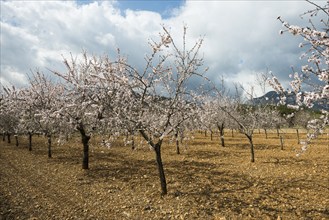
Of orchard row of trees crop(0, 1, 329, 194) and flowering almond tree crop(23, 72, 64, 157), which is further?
flowering almond tree crop(23, 72, 64, 157)

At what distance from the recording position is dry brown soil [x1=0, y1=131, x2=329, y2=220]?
451 inches

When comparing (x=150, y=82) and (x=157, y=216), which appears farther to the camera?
(x=150, y=82)

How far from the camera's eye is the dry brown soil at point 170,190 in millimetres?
11445

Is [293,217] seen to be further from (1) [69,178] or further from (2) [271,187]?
(1) [69,178]

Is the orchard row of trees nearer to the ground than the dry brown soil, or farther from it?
farther from it

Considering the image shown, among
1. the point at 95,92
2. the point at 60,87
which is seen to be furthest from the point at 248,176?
the point at 60,87

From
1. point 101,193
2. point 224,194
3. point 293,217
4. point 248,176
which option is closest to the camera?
point 293,217

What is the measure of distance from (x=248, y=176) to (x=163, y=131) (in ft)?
21.6

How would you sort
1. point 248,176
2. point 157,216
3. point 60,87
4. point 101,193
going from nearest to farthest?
point 157,216 → point 101,193 → point 248,176 → point 60,87

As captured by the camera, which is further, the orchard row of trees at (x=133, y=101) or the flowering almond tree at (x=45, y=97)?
the flowering almond tree at (x=45, y=97)

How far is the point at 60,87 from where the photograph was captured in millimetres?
25312

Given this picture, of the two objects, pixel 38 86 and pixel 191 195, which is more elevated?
pixel 38 86

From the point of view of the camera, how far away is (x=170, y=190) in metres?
14.2

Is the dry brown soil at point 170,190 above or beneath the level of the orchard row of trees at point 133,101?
beneath
